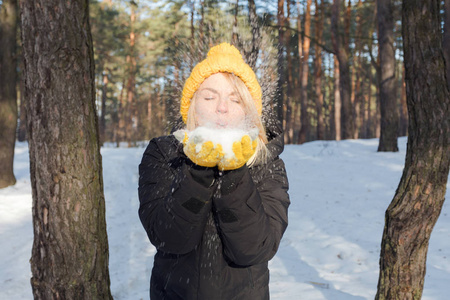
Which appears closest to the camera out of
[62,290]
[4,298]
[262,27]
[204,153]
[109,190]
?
[204,153]

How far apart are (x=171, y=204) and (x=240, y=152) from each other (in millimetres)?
371

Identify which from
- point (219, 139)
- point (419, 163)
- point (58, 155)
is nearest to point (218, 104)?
point (219, 139)

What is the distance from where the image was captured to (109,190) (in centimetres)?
904

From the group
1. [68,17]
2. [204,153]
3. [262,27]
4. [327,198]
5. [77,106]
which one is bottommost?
[327,198]

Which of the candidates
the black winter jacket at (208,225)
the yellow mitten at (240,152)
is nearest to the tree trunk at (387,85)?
the black winter jacket at (208,225)

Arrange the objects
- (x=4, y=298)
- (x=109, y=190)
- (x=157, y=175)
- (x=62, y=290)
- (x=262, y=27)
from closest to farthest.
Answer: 1. (x=157, y=175)
2. (x=262, y=27)
3. (x=62, y=290)
4. (x=4, y=298)
5. (x=109, y=190)

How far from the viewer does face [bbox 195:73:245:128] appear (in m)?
1.60

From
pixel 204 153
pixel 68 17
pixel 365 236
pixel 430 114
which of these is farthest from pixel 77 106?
pixel 365 236

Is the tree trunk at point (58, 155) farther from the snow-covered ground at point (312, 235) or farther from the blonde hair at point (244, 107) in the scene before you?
the snow-covered ground at point (312, 235)

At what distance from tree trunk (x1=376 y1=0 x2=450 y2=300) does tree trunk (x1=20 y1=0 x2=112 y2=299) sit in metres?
2.35

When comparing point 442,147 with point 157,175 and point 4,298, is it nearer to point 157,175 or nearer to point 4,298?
point 157,175

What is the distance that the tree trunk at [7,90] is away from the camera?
329 inches

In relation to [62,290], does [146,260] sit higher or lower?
lower

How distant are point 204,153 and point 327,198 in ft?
24.1
